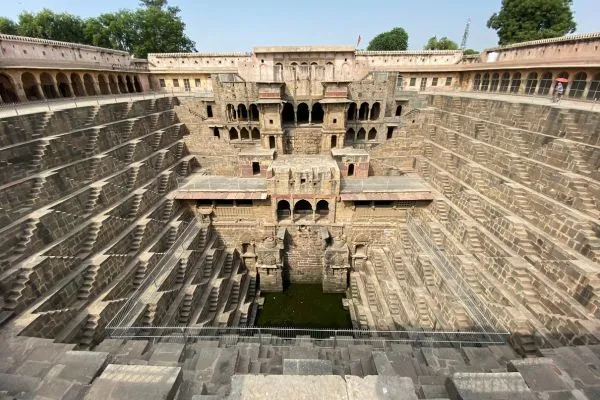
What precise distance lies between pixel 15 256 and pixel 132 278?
444cm

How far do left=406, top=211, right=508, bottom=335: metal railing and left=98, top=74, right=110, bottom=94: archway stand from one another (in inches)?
1467

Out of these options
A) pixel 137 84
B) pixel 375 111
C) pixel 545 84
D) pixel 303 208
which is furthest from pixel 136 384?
pixel 137 84

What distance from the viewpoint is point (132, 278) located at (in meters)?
13.5

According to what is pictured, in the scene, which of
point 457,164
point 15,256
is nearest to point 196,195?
point 15,256

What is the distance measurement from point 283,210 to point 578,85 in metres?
24.9

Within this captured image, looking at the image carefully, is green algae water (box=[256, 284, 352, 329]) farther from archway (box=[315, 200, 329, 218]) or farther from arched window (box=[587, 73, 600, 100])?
arched window (box=[587, 73, 600, 100])

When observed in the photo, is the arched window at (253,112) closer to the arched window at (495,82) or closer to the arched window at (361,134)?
the arched window at (361,134)

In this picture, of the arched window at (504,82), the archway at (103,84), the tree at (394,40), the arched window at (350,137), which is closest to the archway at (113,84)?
the archway at (103,84)

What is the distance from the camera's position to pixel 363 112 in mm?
28484

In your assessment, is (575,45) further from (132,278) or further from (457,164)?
(132,278)

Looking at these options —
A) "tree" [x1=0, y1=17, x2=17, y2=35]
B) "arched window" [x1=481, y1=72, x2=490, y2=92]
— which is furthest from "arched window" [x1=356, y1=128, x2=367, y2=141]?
"tree" [x1=0, y1=17, x2=17, y2=35]

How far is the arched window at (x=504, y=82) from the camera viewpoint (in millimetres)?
27203

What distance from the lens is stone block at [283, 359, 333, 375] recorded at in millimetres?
6359

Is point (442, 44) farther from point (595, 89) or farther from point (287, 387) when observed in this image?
point (287, 387)
